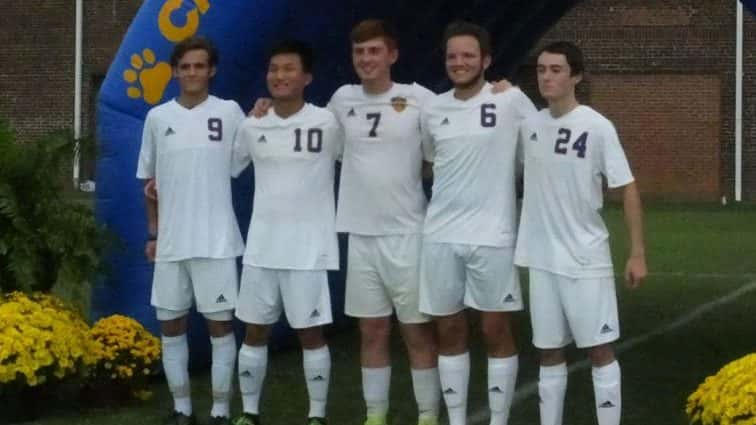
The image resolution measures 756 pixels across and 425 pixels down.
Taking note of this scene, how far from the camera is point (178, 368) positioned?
18.8 feet

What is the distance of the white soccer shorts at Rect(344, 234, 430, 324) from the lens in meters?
5.29

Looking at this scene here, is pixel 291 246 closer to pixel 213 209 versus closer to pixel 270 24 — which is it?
pixel 213 209

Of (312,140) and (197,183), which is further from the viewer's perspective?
(197,183)

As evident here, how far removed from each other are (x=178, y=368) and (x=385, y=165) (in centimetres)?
123

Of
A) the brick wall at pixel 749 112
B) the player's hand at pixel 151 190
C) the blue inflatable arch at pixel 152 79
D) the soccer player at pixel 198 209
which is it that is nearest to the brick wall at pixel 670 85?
the brick wall at pixel 749 112

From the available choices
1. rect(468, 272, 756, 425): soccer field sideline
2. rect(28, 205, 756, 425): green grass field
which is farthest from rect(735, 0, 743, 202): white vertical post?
rect(468, 272, 756, 425): soccer field sideline

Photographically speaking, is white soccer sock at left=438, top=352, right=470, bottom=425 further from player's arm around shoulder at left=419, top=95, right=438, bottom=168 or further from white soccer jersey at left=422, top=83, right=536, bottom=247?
player's arm around shoulder at left=419, top=95, right=438, bottom=168

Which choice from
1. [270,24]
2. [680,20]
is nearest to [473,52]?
[270,24]

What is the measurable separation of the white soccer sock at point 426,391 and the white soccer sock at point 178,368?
0.99m

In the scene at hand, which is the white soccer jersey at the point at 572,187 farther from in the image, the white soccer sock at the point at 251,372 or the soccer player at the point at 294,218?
the white soccer sock at the point at 251,372

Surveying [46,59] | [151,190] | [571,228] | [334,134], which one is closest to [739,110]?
[46,59]

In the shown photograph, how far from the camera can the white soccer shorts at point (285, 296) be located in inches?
212

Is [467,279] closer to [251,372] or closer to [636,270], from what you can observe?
[636,270]

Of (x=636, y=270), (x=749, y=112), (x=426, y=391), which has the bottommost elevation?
(x=426, y=391)
